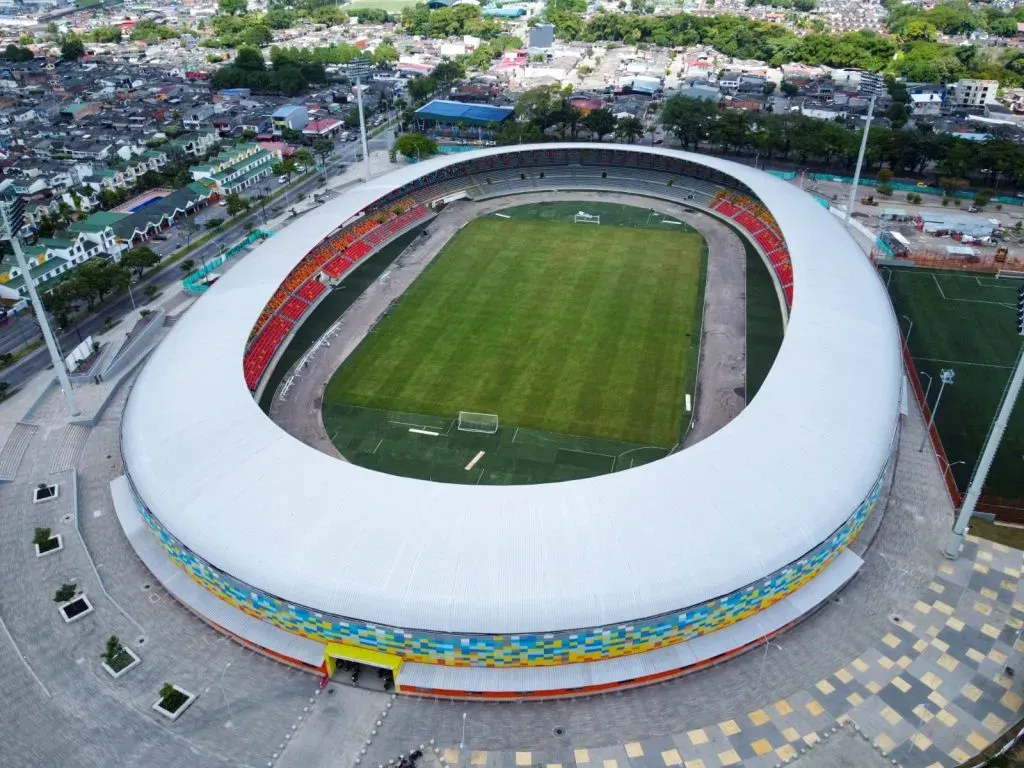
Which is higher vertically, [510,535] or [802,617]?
[510,535]

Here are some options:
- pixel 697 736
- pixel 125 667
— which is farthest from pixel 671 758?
pixel 125 667

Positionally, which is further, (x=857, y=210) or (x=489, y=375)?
(x=857, y=210)

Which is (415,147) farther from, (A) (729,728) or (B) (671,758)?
(B) (671,758)

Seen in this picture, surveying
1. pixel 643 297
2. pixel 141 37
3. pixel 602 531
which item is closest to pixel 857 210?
pixel 643 297

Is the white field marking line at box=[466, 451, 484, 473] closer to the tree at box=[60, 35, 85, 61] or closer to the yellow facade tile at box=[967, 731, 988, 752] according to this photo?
the yellow facade tile at box=[967, 731, 988, 752]

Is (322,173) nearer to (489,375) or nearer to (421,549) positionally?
(489,375)

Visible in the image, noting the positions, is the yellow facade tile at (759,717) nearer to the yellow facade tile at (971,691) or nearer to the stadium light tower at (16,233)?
the yellow facade tile at (971,691)
